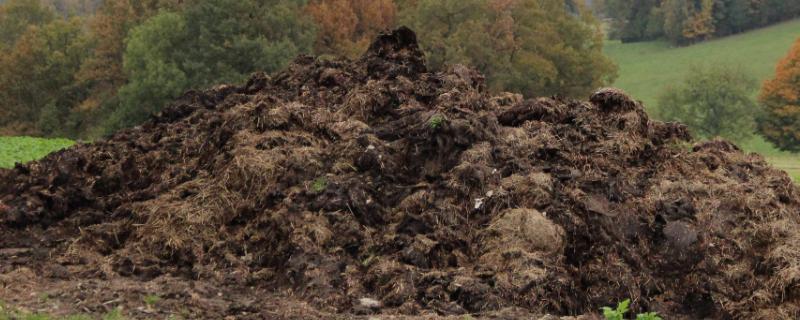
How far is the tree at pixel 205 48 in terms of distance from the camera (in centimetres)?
3338

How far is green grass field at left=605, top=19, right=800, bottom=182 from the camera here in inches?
2464

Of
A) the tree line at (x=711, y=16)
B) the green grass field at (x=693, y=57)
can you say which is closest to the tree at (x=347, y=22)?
the green grass field at (x=693, y=57)

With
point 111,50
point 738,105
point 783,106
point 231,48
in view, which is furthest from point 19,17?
point 783,106

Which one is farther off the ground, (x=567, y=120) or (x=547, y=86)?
(x=567, y=120)

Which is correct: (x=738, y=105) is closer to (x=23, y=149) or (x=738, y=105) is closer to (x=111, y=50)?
(x=111, y=50)

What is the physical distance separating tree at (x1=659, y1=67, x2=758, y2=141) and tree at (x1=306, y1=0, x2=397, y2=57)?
781 inches

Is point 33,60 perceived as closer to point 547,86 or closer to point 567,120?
point 547,86

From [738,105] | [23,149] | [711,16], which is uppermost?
[23,149]

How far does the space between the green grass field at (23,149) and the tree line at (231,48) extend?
8.83m

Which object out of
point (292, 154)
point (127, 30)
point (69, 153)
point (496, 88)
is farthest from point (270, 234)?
point (127, 30)

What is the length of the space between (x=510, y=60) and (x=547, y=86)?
229cm

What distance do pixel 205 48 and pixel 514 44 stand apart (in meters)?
14.9

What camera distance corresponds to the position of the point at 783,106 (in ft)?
162

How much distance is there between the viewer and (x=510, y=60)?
40.2 meters
